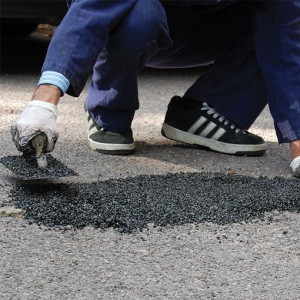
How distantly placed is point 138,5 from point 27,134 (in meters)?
0.75

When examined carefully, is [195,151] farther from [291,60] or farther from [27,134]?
[27,134]

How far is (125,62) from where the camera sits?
9.81 ft

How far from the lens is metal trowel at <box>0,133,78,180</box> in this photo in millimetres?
2459

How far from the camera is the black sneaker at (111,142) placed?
3281 mm

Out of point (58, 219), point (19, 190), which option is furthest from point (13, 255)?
point (19, 190)

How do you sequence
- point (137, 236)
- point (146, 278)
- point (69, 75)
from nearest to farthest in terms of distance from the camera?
point (146, 278) < point (137, 236) < point (69, 75)

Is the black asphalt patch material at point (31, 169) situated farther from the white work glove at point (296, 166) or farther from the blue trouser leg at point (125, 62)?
the white work glove at point (296, 166)

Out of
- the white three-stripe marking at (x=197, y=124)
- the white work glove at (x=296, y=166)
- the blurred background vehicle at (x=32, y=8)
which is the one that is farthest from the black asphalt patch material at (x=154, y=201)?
the blurred background vehicle at (x=32, y=8)

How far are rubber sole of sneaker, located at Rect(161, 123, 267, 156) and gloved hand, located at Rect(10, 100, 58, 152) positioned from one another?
112 centimetres

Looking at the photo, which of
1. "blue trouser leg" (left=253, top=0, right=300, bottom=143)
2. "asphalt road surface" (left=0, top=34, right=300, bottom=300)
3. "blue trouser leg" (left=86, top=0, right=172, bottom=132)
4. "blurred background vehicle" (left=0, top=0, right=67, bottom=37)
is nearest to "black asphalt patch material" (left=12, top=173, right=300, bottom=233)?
"asphalt road surface" (left=0, top=34, right=300, bottom=300)

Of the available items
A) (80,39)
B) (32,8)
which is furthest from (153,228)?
(32,8)

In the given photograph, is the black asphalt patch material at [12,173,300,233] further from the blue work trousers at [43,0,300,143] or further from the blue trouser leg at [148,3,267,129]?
the blue trouser leg at [148,3,267,129]

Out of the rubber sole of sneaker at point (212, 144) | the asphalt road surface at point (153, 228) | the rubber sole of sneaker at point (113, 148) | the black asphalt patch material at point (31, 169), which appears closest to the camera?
the asphalt road surface at point (153, 228)

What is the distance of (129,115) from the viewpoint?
332cm
